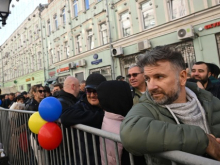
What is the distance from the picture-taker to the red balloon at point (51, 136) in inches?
83.1

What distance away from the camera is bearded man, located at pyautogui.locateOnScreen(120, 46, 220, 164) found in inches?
39.5

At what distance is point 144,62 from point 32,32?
84.7 ft

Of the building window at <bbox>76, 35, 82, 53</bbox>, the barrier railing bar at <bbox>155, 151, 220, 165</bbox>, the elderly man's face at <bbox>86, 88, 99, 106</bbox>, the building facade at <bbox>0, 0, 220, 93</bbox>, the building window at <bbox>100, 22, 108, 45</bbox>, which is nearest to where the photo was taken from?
the barrier railing bar at <bbox>155, 151, 220, 165</bbox>

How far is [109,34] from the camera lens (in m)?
13.6

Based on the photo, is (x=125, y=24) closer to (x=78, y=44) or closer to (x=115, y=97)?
(x=78, y=44)

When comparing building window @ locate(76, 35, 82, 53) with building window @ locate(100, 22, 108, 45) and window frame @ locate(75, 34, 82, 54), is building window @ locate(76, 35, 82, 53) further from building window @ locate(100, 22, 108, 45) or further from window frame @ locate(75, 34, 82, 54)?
building window @ locate(100, 22, 108, 45)

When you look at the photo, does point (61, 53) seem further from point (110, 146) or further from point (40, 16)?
point (110, 146)

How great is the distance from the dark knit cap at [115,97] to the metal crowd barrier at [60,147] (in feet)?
0.76

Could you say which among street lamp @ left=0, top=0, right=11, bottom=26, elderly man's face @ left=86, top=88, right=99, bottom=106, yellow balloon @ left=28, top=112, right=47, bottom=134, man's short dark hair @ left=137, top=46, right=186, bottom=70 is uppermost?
street lamp @ left=0, top=0, right=11, bottom=26

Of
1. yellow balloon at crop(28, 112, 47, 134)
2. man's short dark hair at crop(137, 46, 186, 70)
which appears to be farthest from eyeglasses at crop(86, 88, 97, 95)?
man's short dark hair at crop(137, 46, 186, 70)

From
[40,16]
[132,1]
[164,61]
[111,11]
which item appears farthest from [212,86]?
[40,16]

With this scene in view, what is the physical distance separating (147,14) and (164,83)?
11.1 m

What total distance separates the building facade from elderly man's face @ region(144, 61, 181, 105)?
8.72m

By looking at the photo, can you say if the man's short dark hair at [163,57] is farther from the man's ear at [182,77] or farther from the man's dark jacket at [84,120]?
the man's dark jacket at [84,120]
